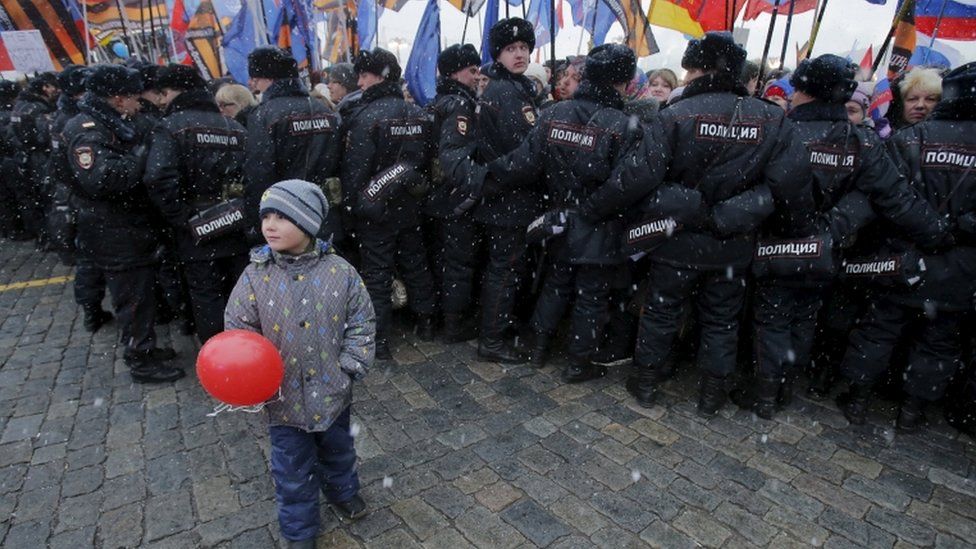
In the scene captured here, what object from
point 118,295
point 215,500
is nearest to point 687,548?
point 215,500

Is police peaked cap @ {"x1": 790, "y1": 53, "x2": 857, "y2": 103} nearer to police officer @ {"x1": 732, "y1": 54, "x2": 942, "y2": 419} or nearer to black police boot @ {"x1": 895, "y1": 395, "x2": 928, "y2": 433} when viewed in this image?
police officer @ {"x1": 732, "y1": 54, "x2": 942, "y2": 419}

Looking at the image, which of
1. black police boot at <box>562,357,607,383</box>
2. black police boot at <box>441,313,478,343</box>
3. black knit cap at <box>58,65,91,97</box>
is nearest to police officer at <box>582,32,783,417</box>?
black police boot at <box>562,357,607,383</box>

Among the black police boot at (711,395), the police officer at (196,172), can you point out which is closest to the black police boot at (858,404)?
the black police boot at (711,395)

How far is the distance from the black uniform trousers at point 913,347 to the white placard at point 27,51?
1036cm

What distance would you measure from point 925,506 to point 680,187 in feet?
7.72

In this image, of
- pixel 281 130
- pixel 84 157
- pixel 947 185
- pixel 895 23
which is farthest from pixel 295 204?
pixel 895 23

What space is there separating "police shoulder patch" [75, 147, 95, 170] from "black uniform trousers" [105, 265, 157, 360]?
2.80ft

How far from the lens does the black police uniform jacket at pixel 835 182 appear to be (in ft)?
11.0

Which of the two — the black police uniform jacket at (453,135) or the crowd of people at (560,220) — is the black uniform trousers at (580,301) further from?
the black police uniform jacket at (453,135)

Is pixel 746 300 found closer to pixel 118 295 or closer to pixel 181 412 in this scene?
pixel 181 412

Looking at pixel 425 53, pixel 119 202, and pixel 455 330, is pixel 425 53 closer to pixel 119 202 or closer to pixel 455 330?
pixel 455 330

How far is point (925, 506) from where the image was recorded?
3.06 m

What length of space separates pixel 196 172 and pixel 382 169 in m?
1.46

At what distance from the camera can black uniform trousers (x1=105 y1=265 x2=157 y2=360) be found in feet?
13.6
